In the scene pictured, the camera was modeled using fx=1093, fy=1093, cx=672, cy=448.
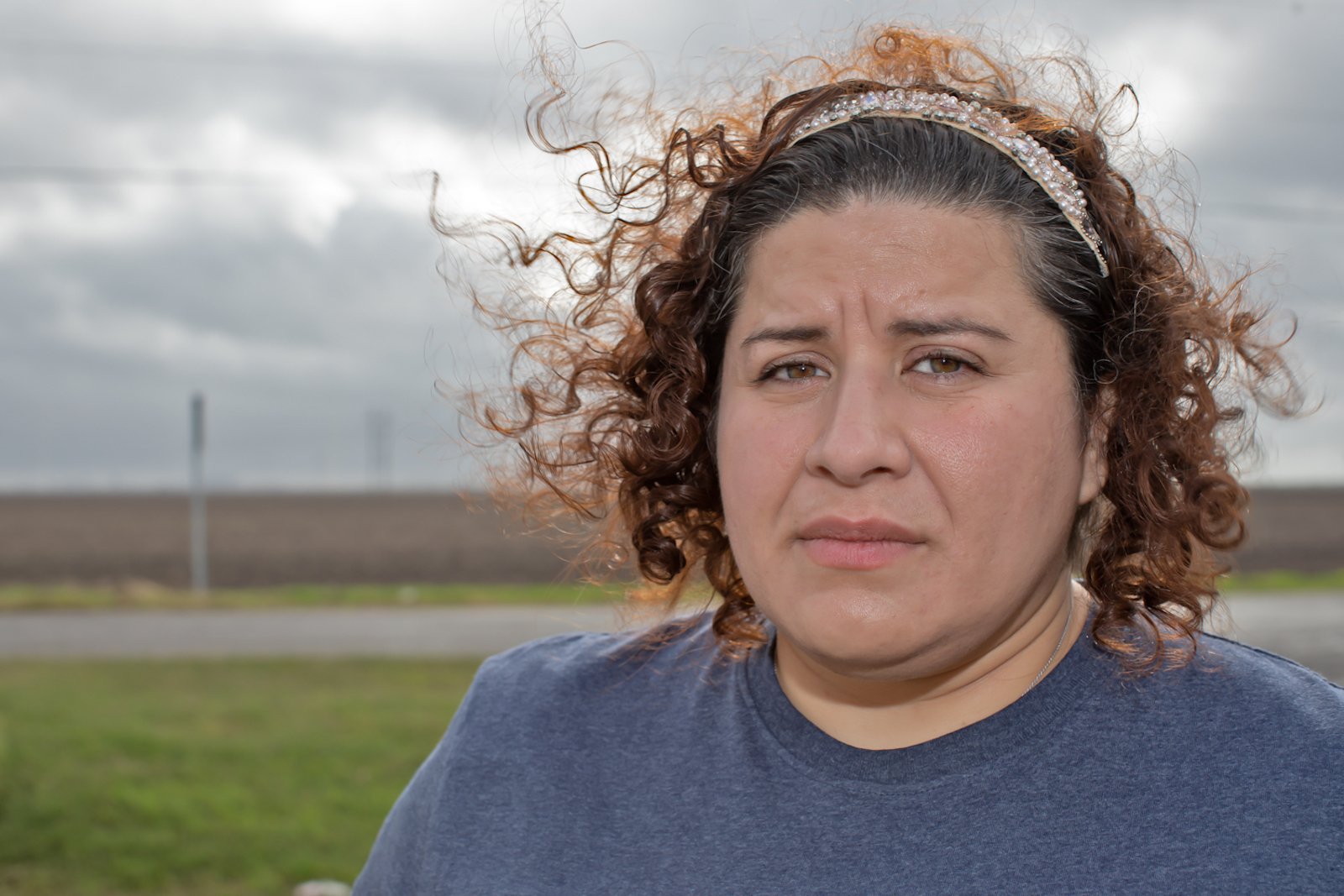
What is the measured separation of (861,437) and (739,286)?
38 centimetres

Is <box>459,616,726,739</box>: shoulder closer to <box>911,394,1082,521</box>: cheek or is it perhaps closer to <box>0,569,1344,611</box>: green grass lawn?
<box>911,394,1082,521</box>: cheek

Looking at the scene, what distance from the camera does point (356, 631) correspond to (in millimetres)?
12180

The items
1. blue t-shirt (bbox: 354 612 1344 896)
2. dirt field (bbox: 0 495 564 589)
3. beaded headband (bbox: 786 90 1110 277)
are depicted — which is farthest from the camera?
dirt field (bbox: 0 495 564 589)

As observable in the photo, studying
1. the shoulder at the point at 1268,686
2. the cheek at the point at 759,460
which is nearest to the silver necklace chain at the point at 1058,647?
the shoulder at the point at 1268,686

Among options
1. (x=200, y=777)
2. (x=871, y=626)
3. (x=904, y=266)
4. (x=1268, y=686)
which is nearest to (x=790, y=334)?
(x=904, y=266)

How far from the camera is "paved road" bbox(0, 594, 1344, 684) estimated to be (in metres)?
10.4

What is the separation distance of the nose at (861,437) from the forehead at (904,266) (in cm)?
10

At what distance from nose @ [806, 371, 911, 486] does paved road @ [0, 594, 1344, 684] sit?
812 centimetres

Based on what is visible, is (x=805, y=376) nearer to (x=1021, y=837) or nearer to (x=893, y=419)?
(x=893, y=419)

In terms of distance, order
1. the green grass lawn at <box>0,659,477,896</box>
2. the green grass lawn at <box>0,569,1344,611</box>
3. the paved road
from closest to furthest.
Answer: the green grass lawn at <box>0,659,477,896</box>, the paved road, the green grass lawn at <box>0,569,1344,611</box>

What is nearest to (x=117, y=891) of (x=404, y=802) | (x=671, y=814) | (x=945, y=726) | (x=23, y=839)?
(x=23, y=839)

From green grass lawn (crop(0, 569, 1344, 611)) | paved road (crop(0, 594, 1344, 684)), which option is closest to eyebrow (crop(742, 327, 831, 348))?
paved road (crop(0, 594, 1344, 684))

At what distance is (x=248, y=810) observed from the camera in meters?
5.30

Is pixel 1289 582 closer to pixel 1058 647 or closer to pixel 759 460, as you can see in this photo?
pixel 1058 647
